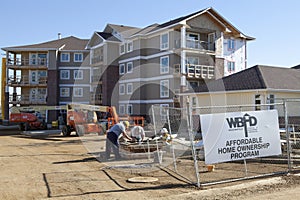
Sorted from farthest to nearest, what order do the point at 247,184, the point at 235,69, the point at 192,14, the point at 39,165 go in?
1. the point at 235,69
2. the point at 192,14
3. the point at 39,165
4. the point at 247,184

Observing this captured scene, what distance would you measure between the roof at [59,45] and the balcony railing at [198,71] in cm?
2102

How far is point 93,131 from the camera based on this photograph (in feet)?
84.5

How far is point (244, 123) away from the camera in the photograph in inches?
394

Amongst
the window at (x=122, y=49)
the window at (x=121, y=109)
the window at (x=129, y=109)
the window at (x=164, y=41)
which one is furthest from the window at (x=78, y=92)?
the window at (x=164, y=41)

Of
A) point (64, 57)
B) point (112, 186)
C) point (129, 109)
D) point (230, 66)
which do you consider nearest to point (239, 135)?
point (112, 186)

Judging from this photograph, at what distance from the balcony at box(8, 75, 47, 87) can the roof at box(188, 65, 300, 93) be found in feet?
98.1

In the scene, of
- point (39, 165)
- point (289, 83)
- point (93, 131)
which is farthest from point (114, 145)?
point (289, 83)

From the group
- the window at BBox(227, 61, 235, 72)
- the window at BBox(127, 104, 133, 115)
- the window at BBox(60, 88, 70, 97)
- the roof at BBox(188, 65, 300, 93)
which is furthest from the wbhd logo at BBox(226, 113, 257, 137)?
the window at BBox(60, 88, 70, 97)

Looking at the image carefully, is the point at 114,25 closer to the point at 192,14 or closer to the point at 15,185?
the point at 192,14

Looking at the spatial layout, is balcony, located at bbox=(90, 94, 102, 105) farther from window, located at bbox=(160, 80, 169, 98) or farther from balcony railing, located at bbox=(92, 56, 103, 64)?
window, located at bbox=(160, 80, 169, 98)

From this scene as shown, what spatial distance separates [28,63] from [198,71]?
27.8m

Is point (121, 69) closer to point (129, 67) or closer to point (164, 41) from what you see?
point (129, 67)

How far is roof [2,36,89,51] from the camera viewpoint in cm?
4933

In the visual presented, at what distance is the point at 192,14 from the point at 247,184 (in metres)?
29.9
